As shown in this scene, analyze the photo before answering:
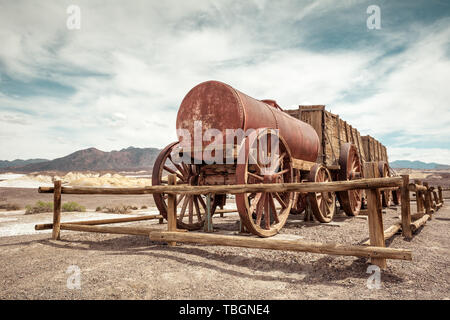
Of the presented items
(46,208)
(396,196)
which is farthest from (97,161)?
(396,196)

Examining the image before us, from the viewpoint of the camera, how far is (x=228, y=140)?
5070 mm

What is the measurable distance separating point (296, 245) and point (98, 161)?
146 meters

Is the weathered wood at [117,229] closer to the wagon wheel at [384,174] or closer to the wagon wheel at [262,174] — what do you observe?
the wagon wheel at [262,174]

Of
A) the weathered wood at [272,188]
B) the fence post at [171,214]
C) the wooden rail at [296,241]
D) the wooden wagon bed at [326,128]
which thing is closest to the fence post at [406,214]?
the wooden rail at [296,241]

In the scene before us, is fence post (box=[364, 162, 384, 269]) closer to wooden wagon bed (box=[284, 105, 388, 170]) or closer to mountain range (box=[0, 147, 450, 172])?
wooden wagon bed (box=[284, 105, 388, 170])

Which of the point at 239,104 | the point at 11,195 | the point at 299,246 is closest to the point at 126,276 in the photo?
the point at 299,246

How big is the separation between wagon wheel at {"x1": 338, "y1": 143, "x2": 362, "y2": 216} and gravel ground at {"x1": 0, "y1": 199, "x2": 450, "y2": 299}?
8.54ft

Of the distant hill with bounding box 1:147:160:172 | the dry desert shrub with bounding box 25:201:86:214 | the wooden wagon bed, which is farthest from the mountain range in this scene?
the wooden wagon bed

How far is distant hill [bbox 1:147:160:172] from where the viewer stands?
12025 centimetres

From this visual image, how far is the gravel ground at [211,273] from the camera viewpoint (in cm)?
270

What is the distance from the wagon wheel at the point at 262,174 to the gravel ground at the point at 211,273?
682 millimetres

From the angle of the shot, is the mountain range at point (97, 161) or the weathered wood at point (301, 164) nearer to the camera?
the weathered wood at point (301, 164)
